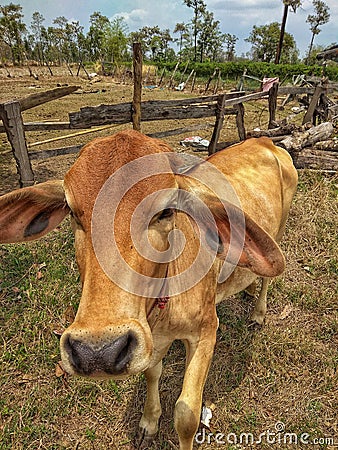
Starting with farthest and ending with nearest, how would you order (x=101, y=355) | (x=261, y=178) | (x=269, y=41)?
(x=269, y=41) < (x=261, y=178) < (x=101, y=355)

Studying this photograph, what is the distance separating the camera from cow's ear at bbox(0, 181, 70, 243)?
1.94m

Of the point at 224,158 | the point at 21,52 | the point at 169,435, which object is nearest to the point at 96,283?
the point at 169,435

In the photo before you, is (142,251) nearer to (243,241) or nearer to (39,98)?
(243,241)

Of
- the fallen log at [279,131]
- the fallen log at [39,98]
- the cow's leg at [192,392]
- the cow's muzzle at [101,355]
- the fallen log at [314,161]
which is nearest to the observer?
the cow's muzzle at [101,355]

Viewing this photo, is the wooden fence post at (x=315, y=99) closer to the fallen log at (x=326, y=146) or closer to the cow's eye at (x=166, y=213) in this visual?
the fallen log at (x=326, y=146)

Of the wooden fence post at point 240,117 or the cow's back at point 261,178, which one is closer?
the cow's back at point 261,178

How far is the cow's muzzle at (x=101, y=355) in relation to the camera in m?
1.40

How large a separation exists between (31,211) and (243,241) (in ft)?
3.89

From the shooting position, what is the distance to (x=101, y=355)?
140 cm

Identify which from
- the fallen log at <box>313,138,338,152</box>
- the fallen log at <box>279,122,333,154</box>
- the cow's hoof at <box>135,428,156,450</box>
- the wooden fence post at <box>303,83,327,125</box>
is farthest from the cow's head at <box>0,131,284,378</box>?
the wooden fence post at <box>303,83,327,125</box>

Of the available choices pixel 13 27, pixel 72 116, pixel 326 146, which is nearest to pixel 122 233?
pixel 72 116

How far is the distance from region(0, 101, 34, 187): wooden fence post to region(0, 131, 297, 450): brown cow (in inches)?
154

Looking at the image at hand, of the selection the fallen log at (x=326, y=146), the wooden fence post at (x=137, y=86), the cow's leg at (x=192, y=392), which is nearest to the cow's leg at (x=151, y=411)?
the cow's leg at (x=192, y=392)

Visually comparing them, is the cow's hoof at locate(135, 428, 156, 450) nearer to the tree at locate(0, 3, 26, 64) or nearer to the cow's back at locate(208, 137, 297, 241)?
the cow's back at locate(208, 137, 297, 241)
